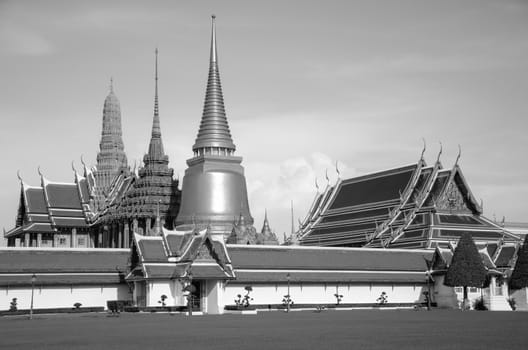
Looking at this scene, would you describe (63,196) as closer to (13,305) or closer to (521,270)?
(13,305)

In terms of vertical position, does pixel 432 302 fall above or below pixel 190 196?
below

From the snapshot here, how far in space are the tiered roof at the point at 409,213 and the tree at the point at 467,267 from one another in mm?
7117

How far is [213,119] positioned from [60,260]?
35024 millimetres

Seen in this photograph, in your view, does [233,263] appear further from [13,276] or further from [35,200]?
[35,200]

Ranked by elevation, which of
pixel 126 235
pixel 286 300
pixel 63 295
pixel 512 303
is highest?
pixel 126 235

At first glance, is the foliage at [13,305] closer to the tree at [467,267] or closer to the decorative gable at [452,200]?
the tree at [467,267]

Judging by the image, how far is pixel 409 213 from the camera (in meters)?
71.0

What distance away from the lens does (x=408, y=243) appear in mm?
68750

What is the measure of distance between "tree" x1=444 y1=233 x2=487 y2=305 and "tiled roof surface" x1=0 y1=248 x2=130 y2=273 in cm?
2020

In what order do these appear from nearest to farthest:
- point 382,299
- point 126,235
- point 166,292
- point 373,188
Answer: point 166,292 → point 382,299 → point 373,188 → point 126,235

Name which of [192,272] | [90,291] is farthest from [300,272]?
[90,291]

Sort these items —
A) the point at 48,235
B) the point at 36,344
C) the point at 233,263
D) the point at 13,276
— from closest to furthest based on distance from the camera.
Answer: the point at 36,344 < the point at 13,276 < the point at 233,263 < the point at 48,235

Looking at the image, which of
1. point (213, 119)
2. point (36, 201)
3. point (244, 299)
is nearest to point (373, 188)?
point (213, 119)

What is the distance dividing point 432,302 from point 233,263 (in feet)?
47.8
